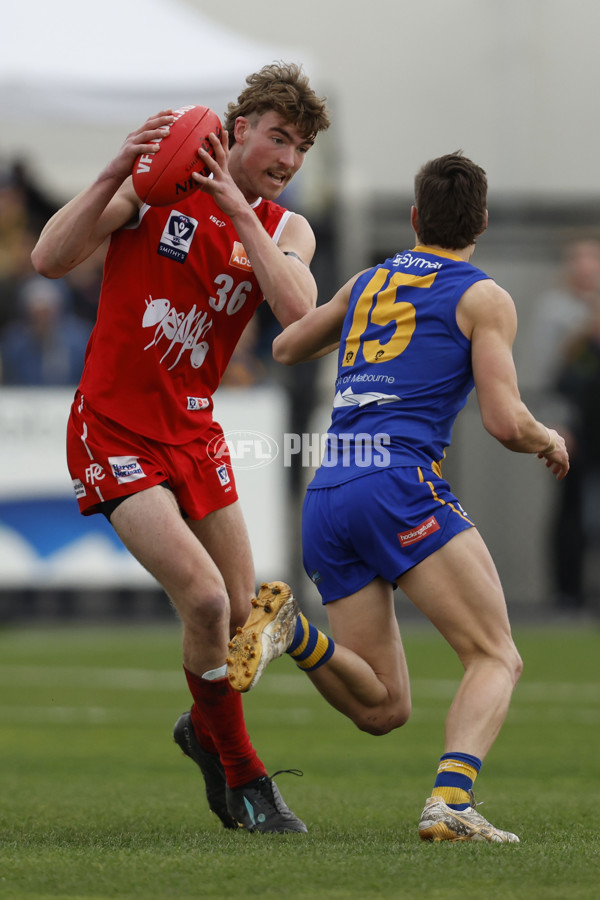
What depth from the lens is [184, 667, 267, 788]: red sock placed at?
5223mm

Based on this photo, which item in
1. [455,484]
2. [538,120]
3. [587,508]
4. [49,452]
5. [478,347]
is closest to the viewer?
[478,347]

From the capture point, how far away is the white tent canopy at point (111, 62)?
12.2 meters

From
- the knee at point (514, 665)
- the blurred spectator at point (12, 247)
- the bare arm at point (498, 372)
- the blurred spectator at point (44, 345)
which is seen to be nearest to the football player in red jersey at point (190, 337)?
the bare arm at point (498, 372)

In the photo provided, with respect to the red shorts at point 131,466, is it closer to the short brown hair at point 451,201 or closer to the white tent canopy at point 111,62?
the short brown hair at point 451,201

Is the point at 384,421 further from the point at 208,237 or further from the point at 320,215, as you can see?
the point at 320,215

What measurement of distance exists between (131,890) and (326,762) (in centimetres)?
333

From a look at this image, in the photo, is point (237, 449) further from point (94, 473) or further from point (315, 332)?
point (315, 332)

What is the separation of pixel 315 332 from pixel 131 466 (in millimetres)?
756

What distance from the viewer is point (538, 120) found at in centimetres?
1577

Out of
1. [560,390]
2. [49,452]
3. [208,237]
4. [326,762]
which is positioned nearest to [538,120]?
[560,390]

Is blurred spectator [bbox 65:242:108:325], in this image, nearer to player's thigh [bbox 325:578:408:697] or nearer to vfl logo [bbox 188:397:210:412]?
vfl logo [bbox 188:397:210:412]

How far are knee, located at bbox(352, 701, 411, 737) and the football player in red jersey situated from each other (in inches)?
16.4

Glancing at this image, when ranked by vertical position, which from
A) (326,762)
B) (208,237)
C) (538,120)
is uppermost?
(538,120)

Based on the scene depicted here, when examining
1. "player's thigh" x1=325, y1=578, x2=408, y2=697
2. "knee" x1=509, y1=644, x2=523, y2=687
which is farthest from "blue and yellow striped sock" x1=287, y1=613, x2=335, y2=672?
"knee" x1=509, y1=644, x2=523, y2=687
